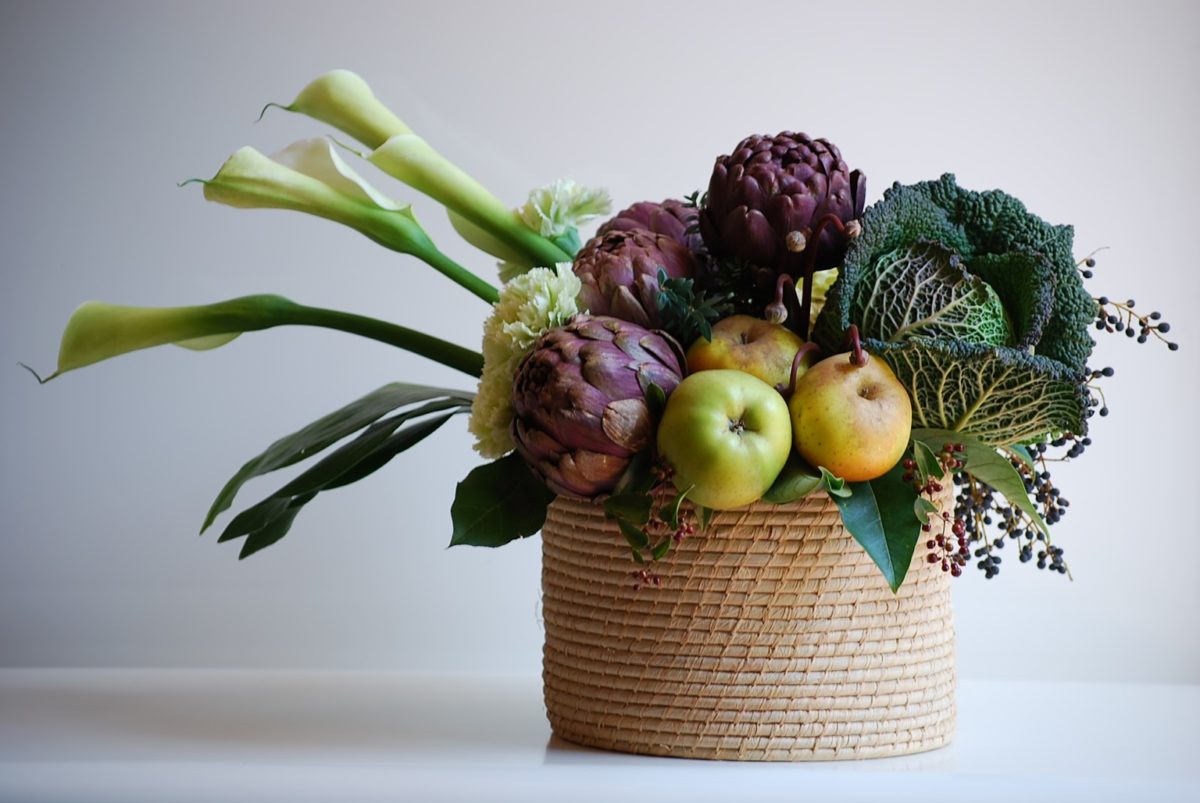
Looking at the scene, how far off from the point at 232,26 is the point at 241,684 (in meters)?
0.54

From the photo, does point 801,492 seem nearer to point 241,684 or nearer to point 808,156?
point 808,156

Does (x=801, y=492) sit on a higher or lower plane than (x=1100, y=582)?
lower

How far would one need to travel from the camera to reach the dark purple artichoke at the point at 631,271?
0.66 m

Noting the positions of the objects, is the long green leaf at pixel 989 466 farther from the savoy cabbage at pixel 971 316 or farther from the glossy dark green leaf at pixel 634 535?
the glossy dark green leaf at pixel 634 535

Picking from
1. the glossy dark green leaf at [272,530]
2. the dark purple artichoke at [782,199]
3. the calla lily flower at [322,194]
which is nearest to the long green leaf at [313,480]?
the glossy dark green leaf at [272,530]

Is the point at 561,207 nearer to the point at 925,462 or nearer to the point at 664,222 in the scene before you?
the point at 664,222

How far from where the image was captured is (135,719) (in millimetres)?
763

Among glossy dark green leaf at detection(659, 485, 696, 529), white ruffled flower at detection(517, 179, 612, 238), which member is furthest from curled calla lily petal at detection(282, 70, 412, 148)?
glossy dark green leaf at detection(659, 485, 696, 529)

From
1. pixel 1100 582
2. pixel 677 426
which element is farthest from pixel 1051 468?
pixel 677 426

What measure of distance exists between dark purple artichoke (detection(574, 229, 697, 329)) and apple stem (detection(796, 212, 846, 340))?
2.6 inches

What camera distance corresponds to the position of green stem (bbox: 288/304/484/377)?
78 centimetres

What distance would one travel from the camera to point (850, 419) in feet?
1.90

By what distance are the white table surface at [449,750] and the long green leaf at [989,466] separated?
5.3 inches

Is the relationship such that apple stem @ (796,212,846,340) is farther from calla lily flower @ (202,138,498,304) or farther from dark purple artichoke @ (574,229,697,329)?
calla lily flower @ (202,138,498,304)
